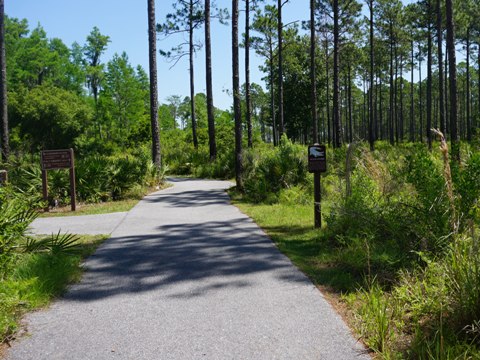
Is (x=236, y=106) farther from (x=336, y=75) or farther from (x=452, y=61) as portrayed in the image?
(x=452, y=61)

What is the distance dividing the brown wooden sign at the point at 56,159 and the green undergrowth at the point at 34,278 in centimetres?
629

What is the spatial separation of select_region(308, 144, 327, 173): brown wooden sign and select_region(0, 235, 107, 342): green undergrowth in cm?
427

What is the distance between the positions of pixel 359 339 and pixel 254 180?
11177 millimetres

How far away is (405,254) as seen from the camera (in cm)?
536

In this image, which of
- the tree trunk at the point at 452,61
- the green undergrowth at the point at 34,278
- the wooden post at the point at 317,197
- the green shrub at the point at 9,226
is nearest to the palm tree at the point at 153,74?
the wooden post at the point at 317,197

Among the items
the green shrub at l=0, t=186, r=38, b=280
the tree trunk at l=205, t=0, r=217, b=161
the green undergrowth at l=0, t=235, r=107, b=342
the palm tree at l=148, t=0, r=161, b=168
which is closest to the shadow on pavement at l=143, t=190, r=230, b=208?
the palm tree at l=148, t=0, r=161, b=168

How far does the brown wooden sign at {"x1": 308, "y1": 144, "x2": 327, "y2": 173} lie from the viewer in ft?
27.6

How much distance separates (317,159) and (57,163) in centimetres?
787

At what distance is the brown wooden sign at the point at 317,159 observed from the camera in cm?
841

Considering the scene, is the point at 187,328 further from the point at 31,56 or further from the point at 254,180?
the point at 31,56

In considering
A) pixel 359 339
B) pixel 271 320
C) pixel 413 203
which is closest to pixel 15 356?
pixel 271 320

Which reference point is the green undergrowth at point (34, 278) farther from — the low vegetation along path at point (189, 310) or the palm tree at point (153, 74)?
the palm tree at point (153, 74)

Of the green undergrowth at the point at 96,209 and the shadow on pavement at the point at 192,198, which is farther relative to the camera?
the shadow on pavement at the point at 192,198

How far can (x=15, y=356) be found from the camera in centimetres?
351
